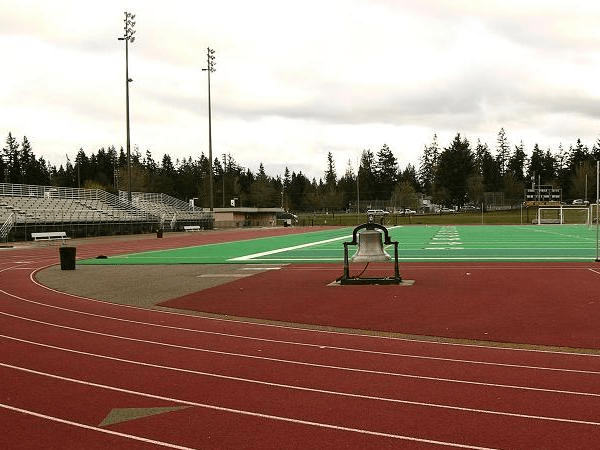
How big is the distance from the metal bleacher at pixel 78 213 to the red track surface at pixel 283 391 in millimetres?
38197

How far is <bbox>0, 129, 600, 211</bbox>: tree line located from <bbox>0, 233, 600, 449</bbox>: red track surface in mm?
120914

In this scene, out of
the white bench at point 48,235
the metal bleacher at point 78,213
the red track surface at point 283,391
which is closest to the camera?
the red track surface at point 283,391

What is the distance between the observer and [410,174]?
623ft

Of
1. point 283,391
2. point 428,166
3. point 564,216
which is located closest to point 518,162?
point 428,166

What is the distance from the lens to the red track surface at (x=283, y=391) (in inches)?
227

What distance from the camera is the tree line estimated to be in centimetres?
14400

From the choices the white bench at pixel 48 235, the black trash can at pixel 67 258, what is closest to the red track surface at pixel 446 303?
the black trash can at pixel 67 258

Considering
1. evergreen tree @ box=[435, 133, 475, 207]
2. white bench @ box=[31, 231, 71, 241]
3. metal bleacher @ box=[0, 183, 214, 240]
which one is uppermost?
evergreen tree @ box=[435, 133, 475, 207]

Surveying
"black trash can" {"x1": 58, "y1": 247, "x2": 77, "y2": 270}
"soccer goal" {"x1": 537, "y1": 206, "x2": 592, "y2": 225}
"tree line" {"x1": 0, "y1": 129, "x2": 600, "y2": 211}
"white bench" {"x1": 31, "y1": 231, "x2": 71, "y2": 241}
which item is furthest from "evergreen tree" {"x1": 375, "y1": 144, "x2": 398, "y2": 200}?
"black trash can" {"x1": 58, "y1": 247, "x2": 77, "y2": 270}

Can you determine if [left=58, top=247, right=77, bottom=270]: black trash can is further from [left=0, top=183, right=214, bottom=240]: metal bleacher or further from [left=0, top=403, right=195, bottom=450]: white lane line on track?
[left=0, top=183, right=214, bottom=240]: metal bleacher

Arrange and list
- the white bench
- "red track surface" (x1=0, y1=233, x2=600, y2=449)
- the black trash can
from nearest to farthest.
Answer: "red track surface" (x1=0, y1=233, x2=600, y2=449), the black trash can, the white bench

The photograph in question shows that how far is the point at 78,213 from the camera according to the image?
179 ft

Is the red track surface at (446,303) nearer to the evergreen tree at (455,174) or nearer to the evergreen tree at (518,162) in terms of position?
the evergreen tree at (455,174)

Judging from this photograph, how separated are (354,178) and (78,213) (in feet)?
432
